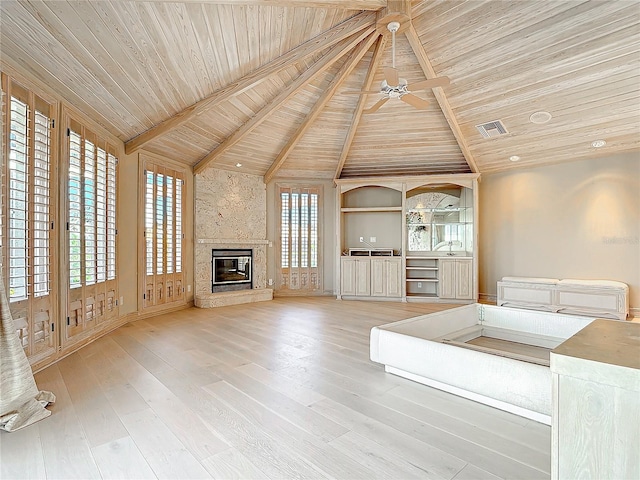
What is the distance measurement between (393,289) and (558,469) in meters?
6.78

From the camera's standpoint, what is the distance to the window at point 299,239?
27.7 feet

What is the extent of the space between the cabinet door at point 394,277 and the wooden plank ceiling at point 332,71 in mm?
2376

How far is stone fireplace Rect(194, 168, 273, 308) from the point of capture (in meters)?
7.15

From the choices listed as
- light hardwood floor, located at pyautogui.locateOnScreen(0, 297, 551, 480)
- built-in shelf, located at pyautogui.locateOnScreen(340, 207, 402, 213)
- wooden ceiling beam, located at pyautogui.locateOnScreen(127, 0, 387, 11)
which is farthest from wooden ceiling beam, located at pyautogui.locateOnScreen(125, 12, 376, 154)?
built-in shelf, located at pyautogui.locateOnScreen(340, 207, 402, 213)

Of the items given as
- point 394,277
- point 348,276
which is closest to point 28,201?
point 348,276

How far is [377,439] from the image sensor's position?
7.34ft

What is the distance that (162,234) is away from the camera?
20.6 feet

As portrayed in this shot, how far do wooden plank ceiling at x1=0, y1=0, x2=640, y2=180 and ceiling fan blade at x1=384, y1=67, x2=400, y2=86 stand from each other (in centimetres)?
48

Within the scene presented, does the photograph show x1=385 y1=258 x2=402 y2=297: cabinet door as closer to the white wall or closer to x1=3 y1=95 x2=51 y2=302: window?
the white wall

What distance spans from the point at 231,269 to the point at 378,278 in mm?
3185

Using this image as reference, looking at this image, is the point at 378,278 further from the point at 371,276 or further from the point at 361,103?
the point at 361,103

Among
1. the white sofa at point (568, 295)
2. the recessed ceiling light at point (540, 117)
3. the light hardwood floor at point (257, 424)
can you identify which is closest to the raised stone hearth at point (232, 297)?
the light hardwood floor at point (257, 424)

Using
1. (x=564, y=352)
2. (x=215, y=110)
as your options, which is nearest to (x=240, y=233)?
(x=215, y=110)

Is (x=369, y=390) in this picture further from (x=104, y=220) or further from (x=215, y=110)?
(x=215, y=110)
